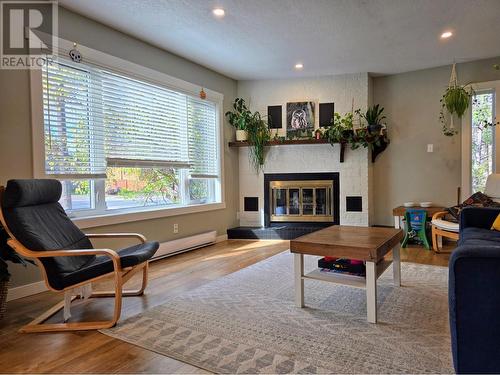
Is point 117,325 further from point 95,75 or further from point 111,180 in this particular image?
point 95,75

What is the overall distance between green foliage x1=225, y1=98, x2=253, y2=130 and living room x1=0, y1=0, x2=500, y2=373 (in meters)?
0.04

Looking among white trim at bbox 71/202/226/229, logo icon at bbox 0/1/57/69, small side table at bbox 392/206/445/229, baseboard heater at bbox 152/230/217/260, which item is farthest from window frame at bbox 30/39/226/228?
small side table at bbox 392/206/445/229

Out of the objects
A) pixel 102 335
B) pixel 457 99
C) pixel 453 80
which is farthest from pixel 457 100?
pixel 102 335

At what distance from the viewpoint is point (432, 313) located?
7.50 feet

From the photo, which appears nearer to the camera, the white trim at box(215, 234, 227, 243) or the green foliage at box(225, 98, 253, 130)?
the white trim at box(215, 234, 227, 243)

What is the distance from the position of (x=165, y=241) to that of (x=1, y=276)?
2.00 meters

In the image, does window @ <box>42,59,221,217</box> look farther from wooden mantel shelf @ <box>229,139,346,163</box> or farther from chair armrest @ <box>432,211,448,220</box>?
chair armrest @ <box>432,211,448,220</box>

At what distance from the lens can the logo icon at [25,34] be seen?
2.78m

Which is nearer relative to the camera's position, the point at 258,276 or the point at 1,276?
the point at 1,276

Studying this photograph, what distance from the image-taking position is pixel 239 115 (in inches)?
211

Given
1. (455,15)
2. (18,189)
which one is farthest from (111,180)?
(455,15)

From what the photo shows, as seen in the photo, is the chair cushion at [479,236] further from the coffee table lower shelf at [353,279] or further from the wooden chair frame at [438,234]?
the wooden chair frame at [438,234]

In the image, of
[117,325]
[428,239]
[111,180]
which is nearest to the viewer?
[117,325]

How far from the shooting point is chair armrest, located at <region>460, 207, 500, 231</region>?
2.95m
